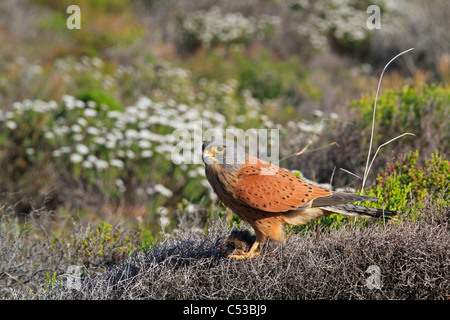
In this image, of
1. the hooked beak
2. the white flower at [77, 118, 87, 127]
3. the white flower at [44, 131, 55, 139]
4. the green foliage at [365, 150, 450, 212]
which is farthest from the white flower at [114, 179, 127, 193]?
the hooked beak

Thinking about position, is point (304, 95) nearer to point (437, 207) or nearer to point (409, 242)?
point (437, 207)

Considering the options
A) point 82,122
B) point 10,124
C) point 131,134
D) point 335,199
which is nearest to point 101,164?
point 131,134

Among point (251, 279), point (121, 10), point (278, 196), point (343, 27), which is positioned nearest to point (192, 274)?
A: point (251, 279)

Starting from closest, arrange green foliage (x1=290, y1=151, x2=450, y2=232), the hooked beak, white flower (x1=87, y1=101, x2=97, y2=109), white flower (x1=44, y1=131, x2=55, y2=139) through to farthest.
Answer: the hooked beak, green foliage (x1=290, y1=151, x2=450, y2=232), white flower (x1=44, y1=131, x2=55, y2=139), white flower (x1=87, y1=101, x2=97, y2=109)

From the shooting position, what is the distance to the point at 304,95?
9.70 m

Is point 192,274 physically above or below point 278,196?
below

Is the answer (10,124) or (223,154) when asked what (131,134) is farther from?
(223,154)

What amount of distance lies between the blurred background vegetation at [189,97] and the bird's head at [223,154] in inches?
46.4

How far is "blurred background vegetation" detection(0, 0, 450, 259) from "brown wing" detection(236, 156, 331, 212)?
1.13 metres

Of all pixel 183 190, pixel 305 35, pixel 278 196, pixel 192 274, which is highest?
pixel 305 35

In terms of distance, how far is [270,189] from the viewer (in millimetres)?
2766

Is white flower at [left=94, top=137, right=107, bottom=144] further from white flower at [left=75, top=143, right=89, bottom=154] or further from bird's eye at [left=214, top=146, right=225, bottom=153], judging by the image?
bird's eye at [left=214, top=146, right=225, bottom=153]

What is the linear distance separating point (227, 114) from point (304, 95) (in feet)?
8.05

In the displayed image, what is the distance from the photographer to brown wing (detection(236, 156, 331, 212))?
2695 millimetres
